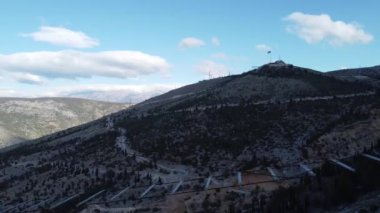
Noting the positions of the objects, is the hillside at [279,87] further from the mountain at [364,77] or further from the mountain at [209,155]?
the mountain at [364,77]

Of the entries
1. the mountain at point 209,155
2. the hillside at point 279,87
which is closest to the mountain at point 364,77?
the hillside at point 279,87

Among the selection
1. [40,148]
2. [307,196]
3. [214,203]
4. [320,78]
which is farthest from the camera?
[320,78]

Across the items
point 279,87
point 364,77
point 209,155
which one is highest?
point 364,77

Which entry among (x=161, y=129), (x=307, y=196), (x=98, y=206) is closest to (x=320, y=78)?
(x=161, y=129)

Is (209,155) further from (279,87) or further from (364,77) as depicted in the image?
(364,77)

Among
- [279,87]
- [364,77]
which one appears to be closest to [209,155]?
[279,87]

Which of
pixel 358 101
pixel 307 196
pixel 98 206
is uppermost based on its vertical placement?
pixel 358 101

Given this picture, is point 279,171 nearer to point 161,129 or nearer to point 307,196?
point 307,196

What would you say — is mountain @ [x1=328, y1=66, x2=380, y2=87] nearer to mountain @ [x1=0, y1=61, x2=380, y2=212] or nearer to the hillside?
the hillside
